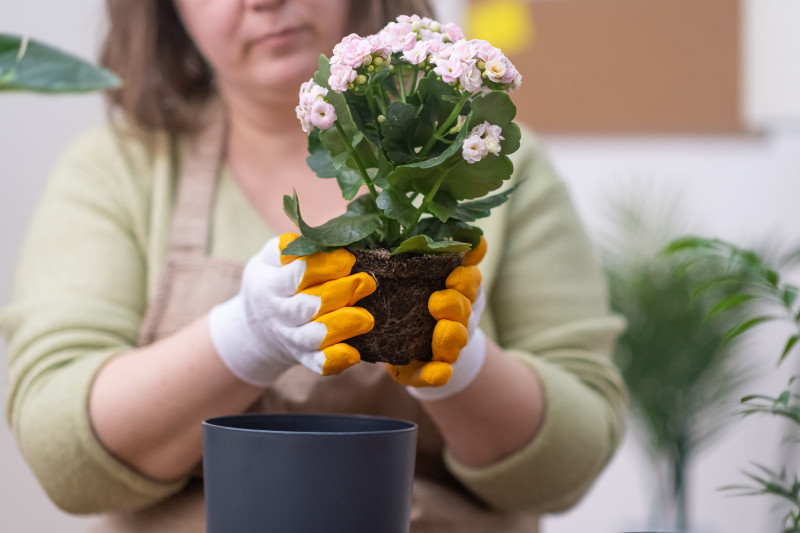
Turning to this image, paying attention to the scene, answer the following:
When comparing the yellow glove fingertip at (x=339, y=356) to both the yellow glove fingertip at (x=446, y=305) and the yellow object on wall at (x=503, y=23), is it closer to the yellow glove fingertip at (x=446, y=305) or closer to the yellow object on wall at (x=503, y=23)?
the yellow glove fingertip at (x=446, y=305)

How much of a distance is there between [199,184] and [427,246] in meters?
0.62

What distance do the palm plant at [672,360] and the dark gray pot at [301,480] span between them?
1.56 metres

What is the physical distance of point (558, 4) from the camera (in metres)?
2.41

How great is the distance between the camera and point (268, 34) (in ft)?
3.27

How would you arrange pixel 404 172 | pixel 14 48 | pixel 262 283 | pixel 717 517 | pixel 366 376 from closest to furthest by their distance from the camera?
pixel 14 48 < pixel 404 172 < pixel 262 283 < pixel 366 376 < pixel 717 517

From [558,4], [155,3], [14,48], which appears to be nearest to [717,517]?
[558,4]

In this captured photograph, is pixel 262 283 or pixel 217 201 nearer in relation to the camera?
pixel 262 283

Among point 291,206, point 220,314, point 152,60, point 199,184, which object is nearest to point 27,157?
point 152,60

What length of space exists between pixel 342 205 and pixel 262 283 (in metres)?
0.44

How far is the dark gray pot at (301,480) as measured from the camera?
54cm

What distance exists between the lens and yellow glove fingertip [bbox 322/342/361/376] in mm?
635

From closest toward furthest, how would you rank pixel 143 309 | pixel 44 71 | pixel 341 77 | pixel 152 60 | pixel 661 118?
pixel 44 71, pixel 341 77, pixel 143 309, pixel 152 60, pixel 661 118

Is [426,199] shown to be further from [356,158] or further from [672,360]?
[672,360]

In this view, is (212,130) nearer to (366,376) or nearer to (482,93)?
(366,376)
